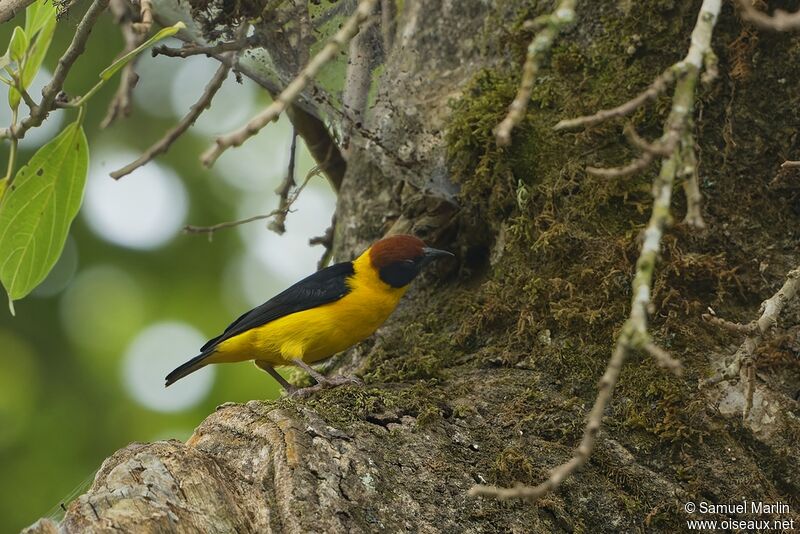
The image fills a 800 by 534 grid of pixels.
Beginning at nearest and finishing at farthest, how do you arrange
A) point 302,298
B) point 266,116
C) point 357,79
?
point 266,116 → point 357,79 → point 302,298

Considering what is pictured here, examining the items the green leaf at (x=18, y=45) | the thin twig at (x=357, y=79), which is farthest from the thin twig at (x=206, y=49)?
the green leaf at (x=18, y=45)

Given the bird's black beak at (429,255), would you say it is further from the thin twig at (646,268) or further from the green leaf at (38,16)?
the thin twig at (646,268)

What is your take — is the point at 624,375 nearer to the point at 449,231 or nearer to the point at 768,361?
the point at 768,361

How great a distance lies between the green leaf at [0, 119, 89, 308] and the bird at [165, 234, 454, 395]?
1697mm

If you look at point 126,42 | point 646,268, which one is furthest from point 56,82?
point 646,268

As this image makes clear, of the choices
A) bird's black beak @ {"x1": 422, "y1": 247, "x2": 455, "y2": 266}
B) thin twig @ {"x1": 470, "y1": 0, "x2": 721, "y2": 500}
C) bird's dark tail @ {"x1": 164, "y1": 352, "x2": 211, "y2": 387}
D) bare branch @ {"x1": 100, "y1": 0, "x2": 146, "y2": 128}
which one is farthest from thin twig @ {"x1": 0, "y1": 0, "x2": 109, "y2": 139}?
bird's dark tail @ {"x1": 164, "y1": 352, "x2": 211, "y2": 387}

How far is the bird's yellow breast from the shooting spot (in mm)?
4734

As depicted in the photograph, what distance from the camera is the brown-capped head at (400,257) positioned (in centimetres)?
450

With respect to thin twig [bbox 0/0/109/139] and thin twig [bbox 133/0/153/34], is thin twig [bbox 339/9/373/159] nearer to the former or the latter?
thin twig [bbox 133/0/153/34]

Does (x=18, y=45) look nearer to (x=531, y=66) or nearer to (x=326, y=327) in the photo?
(x=531, y=66)

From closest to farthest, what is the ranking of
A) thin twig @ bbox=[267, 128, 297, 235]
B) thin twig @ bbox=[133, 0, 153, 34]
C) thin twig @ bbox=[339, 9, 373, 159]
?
1. thin twig @ bbox=[133, 0, 153, 34]
2. thin twig @ bbox=[339, 9, 373, 159]
3. thin twig @ bbox=[267, 128, 297, 235]

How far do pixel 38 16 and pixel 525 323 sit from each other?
2.07 meters

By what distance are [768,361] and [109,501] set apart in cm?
219

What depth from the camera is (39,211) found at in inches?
122
